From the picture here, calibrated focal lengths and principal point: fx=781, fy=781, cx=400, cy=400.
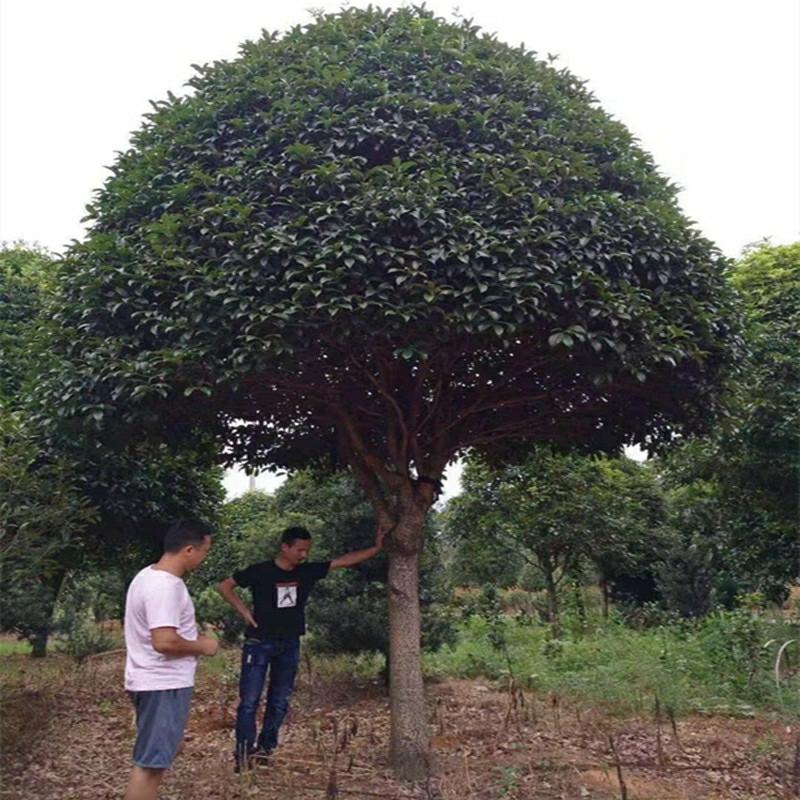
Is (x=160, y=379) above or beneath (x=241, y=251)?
beneath

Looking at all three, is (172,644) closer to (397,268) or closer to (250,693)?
(250,693)

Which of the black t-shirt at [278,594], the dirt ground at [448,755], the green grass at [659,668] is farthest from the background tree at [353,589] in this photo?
the black t-shirt at [278,594]

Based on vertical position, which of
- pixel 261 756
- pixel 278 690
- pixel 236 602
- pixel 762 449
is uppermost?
pixel 762 449

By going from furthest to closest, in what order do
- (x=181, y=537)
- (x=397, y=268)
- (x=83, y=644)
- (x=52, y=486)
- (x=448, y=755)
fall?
1. (x=83, y=644)
2. (x=52, y=486)
3. (x=448, y=755)
4. (x=397, y=268)
5. (x=181, y=537)

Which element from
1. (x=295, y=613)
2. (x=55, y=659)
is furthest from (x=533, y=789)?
(x=55, y=659)

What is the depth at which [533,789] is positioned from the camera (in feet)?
15.7

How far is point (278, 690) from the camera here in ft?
17.7

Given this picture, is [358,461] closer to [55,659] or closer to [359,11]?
[359,11]

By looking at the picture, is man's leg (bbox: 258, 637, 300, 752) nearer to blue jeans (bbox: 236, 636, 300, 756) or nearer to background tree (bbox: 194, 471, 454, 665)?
blue jeans (bbox: 236, 636, 300, 756)

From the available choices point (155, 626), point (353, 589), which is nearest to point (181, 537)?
point (155, 626)

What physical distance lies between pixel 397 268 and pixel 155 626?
7.07ft

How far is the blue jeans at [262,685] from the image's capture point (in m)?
5.18

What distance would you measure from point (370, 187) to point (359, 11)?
1.93 meters

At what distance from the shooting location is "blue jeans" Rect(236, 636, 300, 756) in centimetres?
518
